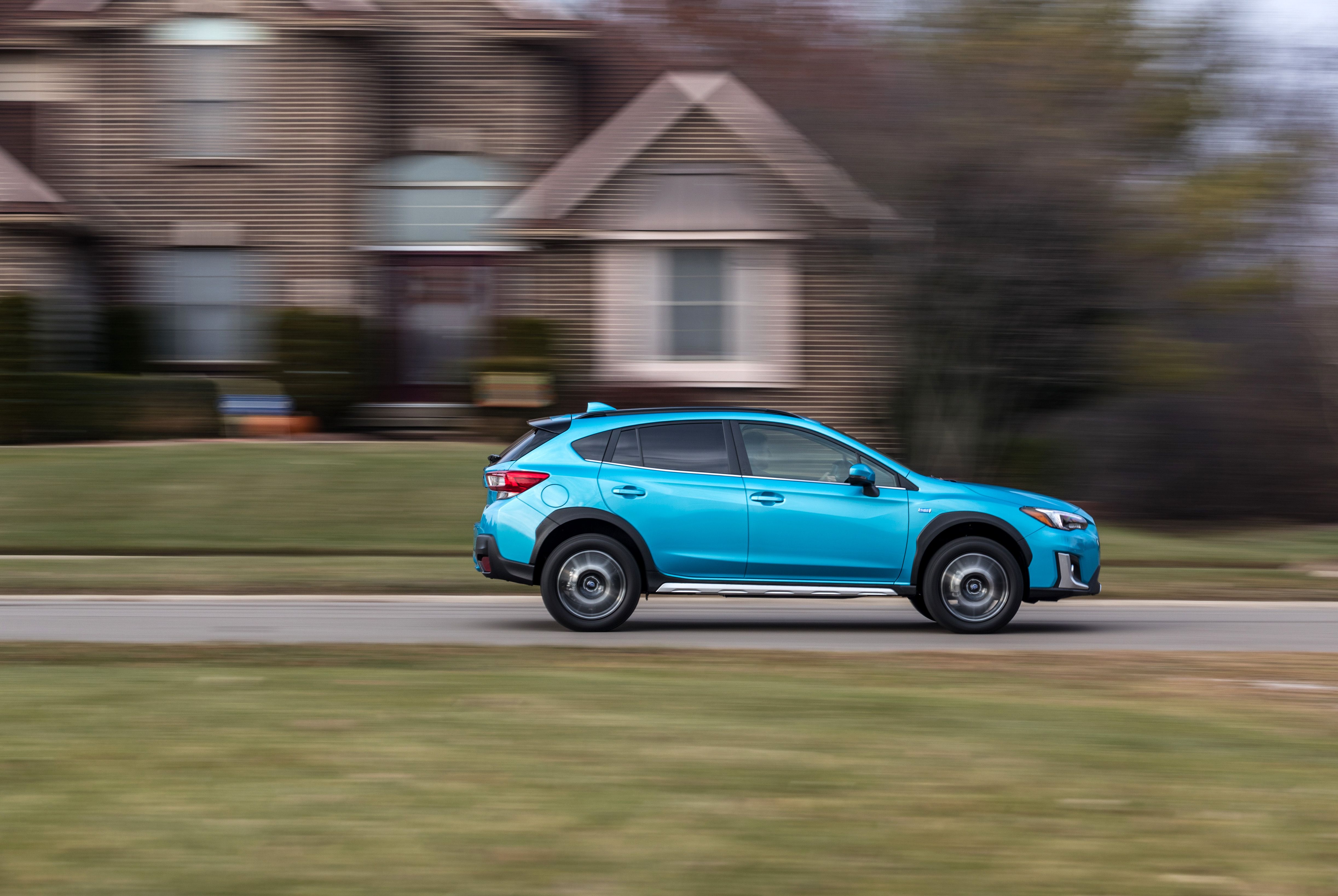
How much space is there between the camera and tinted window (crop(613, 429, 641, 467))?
11203 mm

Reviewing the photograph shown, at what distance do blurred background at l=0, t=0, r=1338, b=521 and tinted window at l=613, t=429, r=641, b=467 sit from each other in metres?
9.17

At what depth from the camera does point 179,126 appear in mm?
24250

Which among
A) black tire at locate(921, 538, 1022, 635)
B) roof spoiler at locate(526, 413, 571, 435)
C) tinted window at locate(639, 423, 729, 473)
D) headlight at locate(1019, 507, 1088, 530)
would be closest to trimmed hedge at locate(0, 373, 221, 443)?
roof spoiler at locate(526, 413, 571, 435)

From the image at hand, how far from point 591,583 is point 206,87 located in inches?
634

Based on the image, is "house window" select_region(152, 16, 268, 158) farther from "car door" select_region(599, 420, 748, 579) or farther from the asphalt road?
"car door" select_region(599, 420, 748, 579)

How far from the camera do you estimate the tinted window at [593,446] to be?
11188 millimetres

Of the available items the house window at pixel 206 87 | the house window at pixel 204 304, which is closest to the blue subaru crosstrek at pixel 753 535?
the house window at pixel 204 304

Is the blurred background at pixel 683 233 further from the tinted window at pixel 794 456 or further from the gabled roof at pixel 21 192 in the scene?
the tinted window at pixel 794 456

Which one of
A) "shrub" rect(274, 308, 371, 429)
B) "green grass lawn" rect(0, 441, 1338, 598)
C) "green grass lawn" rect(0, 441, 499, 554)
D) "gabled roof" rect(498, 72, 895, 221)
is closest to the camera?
"green grass lawn" rect(0, 441, 1338, 598)

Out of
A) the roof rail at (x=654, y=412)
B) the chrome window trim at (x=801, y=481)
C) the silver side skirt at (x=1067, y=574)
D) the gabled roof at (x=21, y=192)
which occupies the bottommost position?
the silver side skirt at (x=1067, y=574)

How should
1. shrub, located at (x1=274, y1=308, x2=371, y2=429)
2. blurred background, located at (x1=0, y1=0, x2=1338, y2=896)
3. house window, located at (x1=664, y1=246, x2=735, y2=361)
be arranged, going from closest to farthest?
blurred background, located at (x1=0, y1=0, x2=1338, y2=896) < shrub, located at (x1=274, y1=308, x2=371, y2=429) < house window, located at (x1=664, y1=246, x2=735, y2=361)

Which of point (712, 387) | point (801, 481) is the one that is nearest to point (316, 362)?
point (712, 387)

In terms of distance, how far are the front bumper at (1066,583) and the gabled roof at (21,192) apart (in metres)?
17.4

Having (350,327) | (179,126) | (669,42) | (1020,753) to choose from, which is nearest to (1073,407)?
(669,42)
